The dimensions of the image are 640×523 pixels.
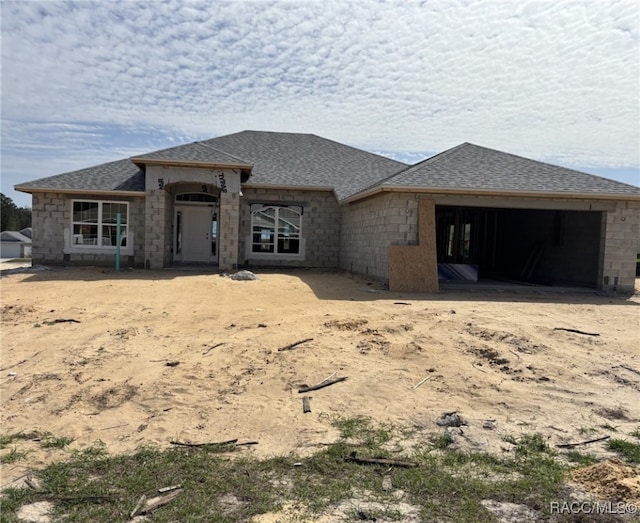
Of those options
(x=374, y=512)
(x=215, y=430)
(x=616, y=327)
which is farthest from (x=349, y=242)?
(x=374, y=512)

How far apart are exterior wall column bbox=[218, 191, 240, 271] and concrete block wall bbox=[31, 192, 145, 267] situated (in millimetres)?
3446

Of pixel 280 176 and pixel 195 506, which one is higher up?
pixel 280 176

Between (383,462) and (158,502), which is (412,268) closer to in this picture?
(383,462)

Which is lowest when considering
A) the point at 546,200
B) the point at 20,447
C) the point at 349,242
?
the point at 20,447

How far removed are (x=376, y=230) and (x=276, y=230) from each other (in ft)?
19.8

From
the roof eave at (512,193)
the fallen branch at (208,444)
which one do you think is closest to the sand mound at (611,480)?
the fallen branch at (208,444)

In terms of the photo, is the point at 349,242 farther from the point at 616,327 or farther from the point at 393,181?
the point at 616,327

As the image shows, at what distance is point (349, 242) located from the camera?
19.2 meters

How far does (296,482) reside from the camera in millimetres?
3838

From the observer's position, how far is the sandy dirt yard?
4941mm

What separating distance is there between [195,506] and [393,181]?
11.9m

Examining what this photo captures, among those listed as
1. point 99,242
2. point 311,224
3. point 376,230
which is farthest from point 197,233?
point 376,230

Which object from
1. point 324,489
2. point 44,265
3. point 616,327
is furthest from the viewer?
point 44,265

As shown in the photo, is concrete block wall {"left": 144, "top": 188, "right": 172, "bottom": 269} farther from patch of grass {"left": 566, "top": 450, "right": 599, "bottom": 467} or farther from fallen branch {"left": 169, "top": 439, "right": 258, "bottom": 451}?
patch of grass {"left": 566, "top": 450, "right": 599, "bottom": 467}
